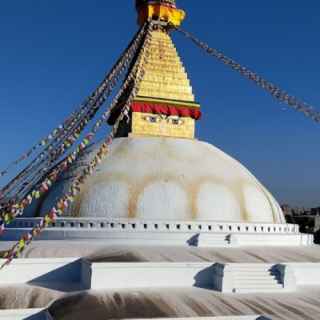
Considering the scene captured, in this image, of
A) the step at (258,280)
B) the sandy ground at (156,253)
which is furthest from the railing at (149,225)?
the step at (258,280)

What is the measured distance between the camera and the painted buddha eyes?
46.0ft

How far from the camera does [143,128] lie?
13945mm

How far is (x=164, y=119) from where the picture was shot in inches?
555

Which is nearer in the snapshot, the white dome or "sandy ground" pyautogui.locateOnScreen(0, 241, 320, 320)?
"sandy ground" pyautogui.locateOnScreen(0, 241, 320, 320)

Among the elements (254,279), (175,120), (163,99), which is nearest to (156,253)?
(254,279)

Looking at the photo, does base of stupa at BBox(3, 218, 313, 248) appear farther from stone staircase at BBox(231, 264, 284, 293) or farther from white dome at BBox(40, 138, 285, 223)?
stone staircase at BBox(231, 264, 284, 293)

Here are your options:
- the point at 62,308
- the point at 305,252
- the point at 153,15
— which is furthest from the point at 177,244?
the point at 153,15

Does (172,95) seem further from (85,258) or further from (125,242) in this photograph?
(85,258)

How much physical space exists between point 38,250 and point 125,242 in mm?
1912

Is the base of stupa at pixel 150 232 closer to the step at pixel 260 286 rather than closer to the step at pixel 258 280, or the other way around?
the step at pixel 258 280

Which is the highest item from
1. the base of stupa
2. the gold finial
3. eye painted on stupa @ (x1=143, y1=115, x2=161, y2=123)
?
the gold finial

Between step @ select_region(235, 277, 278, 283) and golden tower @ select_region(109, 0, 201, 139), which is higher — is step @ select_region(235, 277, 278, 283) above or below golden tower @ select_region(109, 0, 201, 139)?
below

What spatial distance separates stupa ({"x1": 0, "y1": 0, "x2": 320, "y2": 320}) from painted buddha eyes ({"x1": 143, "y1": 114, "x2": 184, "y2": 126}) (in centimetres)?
3

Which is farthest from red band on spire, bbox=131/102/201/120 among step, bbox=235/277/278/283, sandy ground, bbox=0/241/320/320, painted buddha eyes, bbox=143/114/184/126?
step, bbox=235/277/278/283
